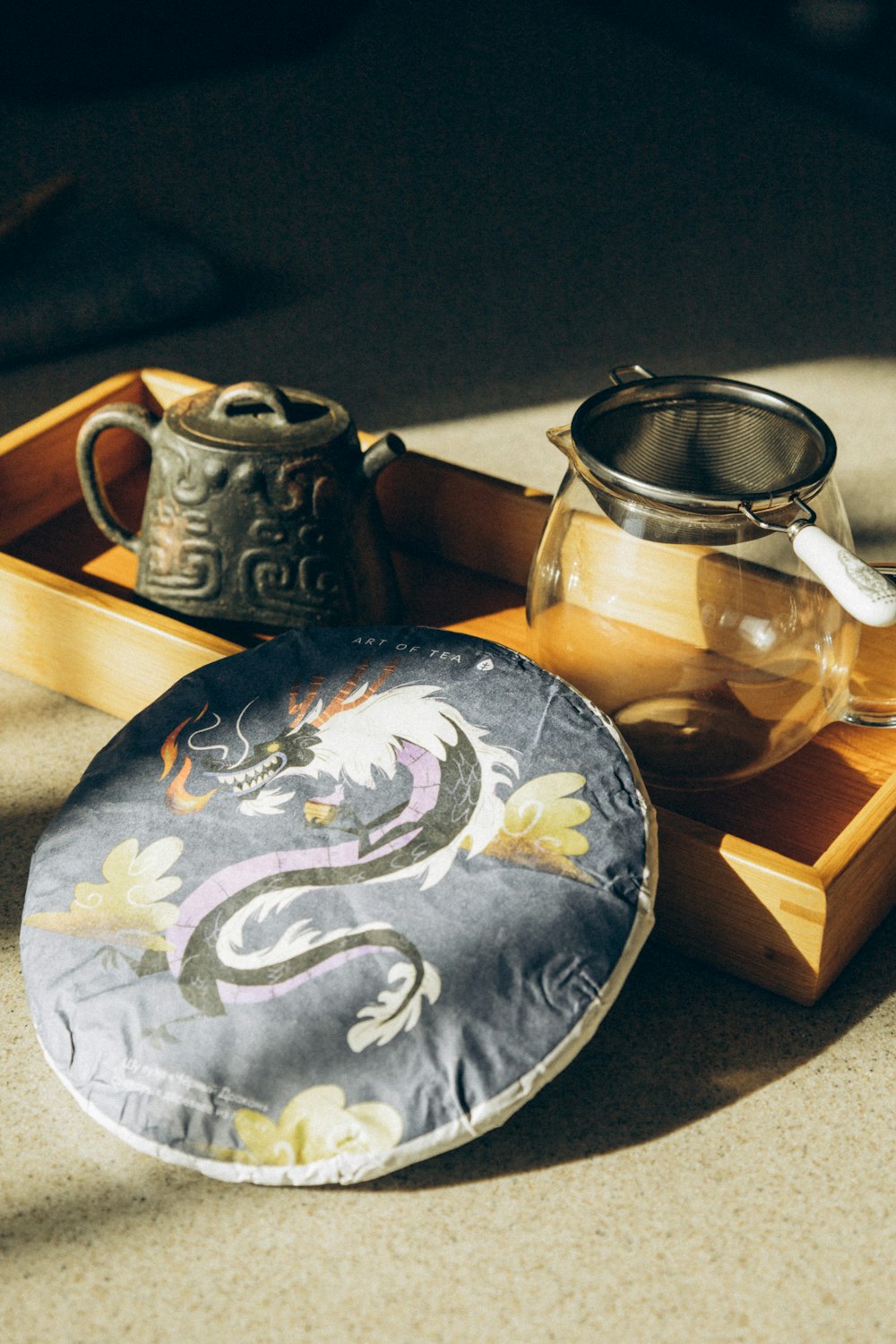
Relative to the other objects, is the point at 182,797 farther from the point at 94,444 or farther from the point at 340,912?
the point at 94,444

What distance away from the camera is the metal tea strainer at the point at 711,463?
1.73 feet

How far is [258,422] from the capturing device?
2.20 feet

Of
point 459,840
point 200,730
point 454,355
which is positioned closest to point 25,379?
point 454,355

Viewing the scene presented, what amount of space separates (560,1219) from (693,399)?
0.39 meters

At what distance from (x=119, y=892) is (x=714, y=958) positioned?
0.27 metres

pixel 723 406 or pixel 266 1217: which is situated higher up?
pixel 723 406

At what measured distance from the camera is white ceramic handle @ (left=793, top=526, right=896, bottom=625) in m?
0.48

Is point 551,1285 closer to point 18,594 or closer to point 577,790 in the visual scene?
point 577,790

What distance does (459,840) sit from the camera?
0.51m

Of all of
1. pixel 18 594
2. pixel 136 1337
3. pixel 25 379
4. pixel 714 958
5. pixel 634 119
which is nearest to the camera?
pixel 136 1337

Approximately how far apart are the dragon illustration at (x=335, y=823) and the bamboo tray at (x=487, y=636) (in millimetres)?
85

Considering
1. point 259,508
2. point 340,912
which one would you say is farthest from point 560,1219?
point 259,508

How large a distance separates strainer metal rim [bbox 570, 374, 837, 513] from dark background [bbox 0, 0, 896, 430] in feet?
1.59

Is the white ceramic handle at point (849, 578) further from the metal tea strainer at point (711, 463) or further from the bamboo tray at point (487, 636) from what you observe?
the bamboo tray at point (487, 636)
